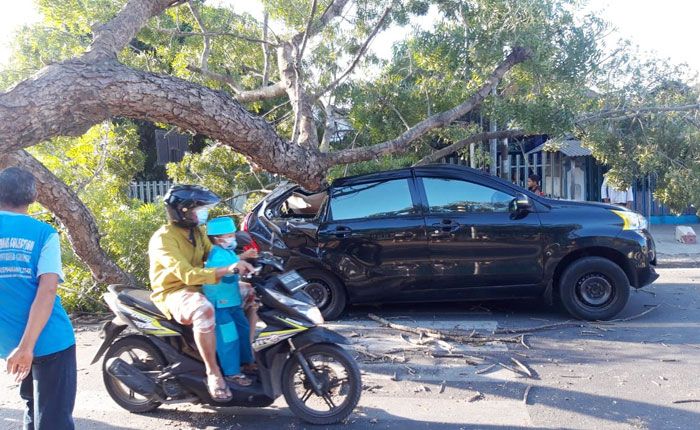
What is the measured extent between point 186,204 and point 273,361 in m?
1.28

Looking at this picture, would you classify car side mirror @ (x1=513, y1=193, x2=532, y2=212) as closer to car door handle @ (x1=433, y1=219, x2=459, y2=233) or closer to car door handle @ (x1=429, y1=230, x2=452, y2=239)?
car door handle @ (x1=433, y1=219, x2=459, y2=233)

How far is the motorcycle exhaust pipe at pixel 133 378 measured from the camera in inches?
172

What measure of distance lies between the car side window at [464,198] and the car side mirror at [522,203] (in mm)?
81

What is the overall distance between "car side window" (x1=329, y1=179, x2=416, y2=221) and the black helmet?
9.56ft

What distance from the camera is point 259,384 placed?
4.32 meters

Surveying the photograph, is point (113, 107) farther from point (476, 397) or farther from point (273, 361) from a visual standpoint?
point (476, 397)

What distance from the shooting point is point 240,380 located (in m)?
4.32

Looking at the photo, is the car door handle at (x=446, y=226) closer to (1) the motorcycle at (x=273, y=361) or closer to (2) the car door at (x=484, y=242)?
(2) the car door at (x=484, y=242)

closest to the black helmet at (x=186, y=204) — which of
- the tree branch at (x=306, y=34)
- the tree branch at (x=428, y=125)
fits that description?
the tree branch at (x=428, y=125)

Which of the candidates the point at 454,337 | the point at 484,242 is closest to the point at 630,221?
the point at 484,242

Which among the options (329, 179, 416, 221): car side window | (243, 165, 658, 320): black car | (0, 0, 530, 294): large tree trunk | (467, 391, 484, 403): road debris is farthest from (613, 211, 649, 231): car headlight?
(467, 391, 484, 403): road debris

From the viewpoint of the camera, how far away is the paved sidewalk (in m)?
11.1

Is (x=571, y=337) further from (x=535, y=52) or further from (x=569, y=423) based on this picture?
(x=535, y=52)

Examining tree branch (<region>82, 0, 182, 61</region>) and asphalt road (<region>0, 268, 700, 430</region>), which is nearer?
asphalt road (<region>0, 268, 700, 430</region>)
